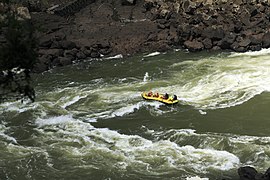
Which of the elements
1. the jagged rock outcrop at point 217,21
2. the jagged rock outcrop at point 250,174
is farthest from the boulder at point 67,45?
the jagged rock outcrop at point 250,174

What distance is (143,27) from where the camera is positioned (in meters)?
29.5

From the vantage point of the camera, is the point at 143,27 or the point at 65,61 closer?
the point at 65,61

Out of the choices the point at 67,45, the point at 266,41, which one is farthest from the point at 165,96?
the point at 67,45

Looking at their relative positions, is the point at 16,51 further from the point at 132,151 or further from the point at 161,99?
the point at 161,99

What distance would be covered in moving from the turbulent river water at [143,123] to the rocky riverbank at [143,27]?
1718mm

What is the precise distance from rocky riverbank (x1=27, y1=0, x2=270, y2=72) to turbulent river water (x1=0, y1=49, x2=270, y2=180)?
1.72m

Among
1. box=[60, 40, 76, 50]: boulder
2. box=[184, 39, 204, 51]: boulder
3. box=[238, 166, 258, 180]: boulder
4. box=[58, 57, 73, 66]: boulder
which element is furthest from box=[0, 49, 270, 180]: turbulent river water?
box=[60, 40, 76, 50]: boulder

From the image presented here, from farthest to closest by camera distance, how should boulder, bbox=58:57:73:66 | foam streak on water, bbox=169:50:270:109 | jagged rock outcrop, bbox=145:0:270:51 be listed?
jagged rock outcrop, bbox=145:0:270:51
boulder, bbox=58:57:73:66
foam streak on water, bbox=169:50:270:109

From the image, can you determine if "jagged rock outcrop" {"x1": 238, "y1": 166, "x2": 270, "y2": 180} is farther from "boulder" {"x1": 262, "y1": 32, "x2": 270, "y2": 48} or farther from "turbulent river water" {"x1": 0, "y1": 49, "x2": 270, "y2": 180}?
"boulder" {"x1": 262, "y1": 32, "x2": 270, "y2": 48}

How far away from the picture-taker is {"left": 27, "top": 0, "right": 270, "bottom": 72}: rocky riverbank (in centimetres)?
2583

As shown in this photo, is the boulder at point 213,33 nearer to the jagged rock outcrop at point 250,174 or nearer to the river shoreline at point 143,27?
the river shoreline at point 143,27

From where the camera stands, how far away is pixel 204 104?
18.2 m

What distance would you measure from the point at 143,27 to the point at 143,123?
1354 cm

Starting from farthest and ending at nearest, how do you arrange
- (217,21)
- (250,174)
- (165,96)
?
1. (217,21)
2. (165,96)
3. (250,174)
